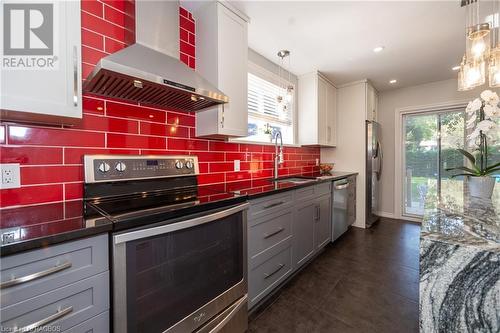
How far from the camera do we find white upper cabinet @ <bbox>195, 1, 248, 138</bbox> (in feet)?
5.75

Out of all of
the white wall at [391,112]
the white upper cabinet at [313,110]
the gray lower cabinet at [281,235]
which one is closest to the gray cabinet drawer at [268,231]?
the gray lower cabinet at [281,235]

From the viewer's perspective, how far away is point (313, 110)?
130 inches

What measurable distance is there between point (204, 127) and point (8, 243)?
135 cm

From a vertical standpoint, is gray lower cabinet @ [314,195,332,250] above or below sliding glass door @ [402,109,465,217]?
below

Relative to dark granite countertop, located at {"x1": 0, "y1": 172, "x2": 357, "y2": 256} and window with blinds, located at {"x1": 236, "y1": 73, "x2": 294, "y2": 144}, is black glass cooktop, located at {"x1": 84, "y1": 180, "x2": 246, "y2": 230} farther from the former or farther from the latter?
window with blinds, located at {"x1": 236, "y1": 73, "x2": 294, "y2": 144}

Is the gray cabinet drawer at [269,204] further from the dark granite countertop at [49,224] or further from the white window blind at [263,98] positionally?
the white window blind at [263,98]

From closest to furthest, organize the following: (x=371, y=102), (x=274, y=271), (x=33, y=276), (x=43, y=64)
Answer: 1. (x=33, y=276)
2. (x=43, y=64)
3. (x=274, y=271)
4. (x=371, y=102)

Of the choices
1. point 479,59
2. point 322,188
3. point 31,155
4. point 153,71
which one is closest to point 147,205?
point 31,155

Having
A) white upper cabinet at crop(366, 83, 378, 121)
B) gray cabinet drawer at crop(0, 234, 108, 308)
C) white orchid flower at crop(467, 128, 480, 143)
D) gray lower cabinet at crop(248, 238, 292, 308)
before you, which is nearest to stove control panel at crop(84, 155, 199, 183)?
gray cabinet drawer at crop(0, 234, 108, 308)

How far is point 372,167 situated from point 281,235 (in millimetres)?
2768

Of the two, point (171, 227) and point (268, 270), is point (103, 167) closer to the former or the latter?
point (171, 227)

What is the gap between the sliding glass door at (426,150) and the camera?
150 inches

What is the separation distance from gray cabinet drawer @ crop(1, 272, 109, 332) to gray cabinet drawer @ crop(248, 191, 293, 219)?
943 millimetres

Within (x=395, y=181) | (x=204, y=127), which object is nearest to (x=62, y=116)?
(x=204, y=127)
